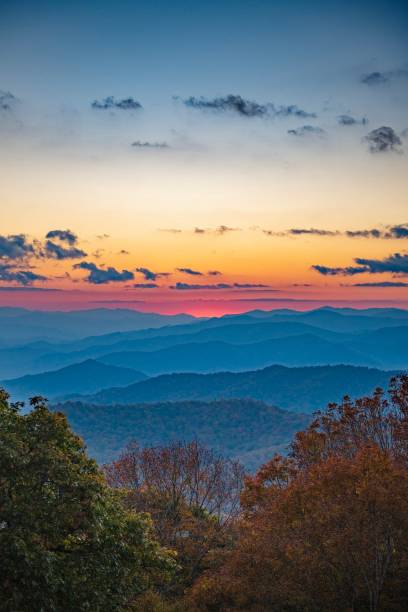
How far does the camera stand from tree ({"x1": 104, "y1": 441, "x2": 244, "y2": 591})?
112ft

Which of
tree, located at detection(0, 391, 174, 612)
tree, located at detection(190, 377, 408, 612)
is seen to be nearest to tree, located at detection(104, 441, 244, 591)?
tree, located at detection(190, 377, 408, 612)

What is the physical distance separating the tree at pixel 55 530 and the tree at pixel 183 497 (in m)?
15.5

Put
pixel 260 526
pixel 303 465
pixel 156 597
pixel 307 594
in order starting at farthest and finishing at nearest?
pixel 303 465, pixel 156 597, pixel 260 526, pixel 307 594

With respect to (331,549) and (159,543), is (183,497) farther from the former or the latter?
(331,549)

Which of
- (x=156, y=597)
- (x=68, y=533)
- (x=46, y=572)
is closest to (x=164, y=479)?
(x=156, y=597)

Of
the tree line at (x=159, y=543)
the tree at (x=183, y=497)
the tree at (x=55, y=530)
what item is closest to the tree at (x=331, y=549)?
the tree line at (x=159, y=543)

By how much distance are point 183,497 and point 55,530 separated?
2603 cm

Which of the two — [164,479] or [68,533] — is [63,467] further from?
[164,479]

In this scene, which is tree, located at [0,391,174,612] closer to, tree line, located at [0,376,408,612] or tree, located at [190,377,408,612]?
tree line, located at [0,376,408,612]

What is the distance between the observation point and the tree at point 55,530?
48.2 ft

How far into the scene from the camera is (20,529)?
48.1 feet

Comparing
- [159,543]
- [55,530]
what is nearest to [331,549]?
[159,543]

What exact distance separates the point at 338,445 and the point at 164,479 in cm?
1346

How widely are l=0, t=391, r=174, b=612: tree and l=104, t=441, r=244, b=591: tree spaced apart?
15463 mm
